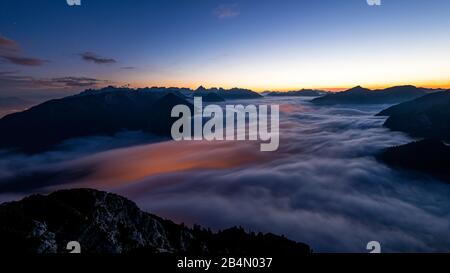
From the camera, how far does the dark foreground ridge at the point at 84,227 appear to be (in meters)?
28.2

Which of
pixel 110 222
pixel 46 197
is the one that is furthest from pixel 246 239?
pixel 46 197

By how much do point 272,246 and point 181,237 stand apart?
34944 mm

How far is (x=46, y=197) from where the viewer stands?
42250 mm

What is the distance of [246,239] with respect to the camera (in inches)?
3349

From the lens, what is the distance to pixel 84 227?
37.2 meters

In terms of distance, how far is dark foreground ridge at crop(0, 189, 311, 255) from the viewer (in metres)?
28.2
